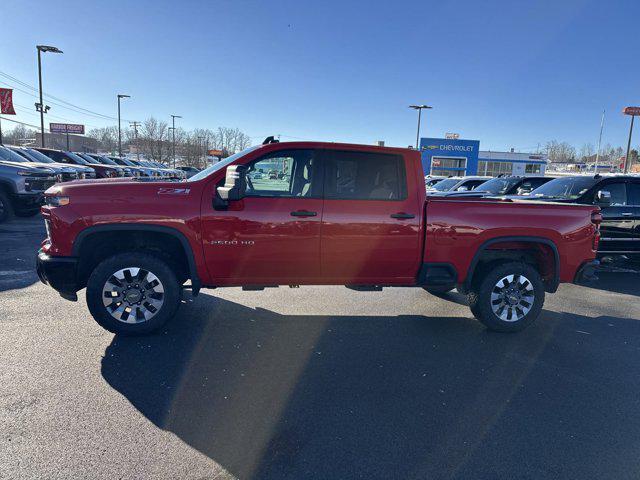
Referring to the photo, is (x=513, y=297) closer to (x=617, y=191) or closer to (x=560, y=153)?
(x=617, y=191)

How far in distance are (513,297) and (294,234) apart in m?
2.61

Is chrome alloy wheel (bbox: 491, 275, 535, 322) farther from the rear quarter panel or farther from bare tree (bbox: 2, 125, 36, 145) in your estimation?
bare tree (bbox: 2, 125, 36, 145)

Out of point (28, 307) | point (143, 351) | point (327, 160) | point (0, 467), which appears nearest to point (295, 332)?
point (143, 351)

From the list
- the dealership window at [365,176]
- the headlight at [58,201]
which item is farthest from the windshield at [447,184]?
the headlight at [58,201]

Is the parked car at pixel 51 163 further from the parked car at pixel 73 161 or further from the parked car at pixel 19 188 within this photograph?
the parked car at pixel 73 161

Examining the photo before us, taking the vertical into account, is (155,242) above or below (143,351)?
above

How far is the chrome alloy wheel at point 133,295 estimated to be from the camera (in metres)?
4.21

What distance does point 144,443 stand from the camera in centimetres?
269

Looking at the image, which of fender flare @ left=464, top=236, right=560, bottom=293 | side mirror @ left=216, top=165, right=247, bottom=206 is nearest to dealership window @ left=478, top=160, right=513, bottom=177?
fender flare @ left=464, top=236, right=560, bottom=293

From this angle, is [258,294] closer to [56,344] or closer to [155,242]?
[155,242]

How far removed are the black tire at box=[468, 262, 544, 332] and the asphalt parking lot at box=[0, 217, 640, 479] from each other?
160 mm

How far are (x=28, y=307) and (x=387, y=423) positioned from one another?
4482 millimetres

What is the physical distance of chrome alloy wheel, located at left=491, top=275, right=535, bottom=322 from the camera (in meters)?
4.78

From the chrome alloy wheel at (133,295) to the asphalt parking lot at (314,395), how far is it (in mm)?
260
